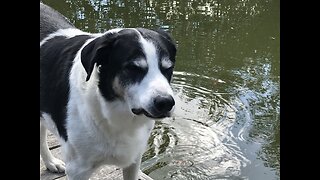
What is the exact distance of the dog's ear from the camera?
106 inches

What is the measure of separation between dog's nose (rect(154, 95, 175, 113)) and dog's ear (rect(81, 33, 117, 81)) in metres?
0.51

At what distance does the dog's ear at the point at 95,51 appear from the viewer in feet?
8.82

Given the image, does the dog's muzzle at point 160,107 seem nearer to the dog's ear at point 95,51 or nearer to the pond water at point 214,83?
the dog's ear at point 95,51

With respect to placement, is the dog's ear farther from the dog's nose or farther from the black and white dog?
the dog's nose

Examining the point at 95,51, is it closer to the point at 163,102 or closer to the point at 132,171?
the point at 163,102

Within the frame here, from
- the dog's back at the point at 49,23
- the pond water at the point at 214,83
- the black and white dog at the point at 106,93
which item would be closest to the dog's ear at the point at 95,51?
the black and white dog at the point at 106,93

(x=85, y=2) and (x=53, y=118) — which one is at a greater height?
(x=85, y=2)

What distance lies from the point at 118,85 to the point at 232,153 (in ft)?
7.29

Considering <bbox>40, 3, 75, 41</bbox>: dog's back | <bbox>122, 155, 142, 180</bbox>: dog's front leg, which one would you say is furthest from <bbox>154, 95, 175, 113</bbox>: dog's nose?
<bbox>40, 3, 75, 41</bbox>: dog's back
